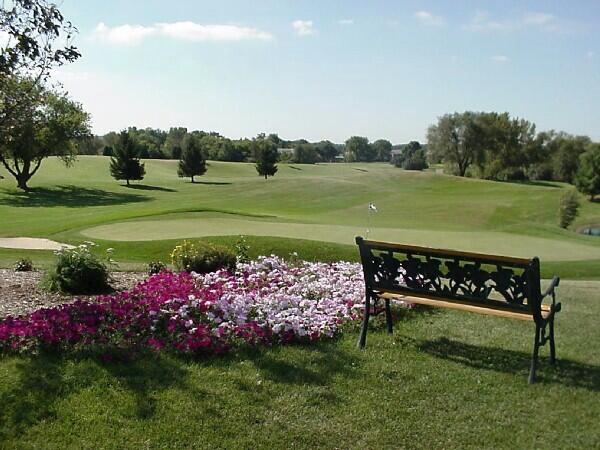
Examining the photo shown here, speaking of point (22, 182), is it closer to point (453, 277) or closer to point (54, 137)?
point (54, 137)

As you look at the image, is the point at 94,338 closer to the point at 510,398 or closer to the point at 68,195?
the point at 510,398

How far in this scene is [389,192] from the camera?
1967 inches

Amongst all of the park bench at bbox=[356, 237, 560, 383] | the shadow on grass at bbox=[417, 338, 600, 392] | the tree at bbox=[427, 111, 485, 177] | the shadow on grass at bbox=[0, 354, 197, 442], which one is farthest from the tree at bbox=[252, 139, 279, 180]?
the shadow on grass at bbox=[0, 354, 197, 442]

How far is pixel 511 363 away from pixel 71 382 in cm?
465

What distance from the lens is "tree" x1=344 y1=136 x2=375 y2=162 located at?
6518 inches

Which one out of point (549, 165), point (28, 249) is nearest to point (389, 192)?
point (28, 249)

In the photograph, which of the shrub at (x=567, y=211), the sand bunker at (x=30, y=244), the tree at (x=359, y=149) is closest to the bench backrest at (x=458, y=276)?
the sand bunker at (x=30, y=244)

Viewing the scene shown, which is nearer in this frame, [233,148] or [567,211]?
[567,211]

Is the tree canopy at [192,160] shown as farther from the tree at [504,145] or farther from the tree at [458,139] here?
the tree at [504,145]

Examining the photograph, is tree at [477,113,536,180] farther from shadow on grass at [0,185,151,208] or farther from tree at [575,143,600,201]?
shadow on grass at [0,185,151,208]

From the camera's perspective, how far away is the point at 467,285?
267 inches

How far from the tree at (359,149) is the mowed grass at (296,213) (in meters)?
88.6

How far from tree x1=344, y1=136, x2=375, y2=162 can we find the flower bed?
155248mm

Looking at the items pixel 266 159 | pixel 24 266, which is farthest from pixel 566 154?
pixel 24 266
